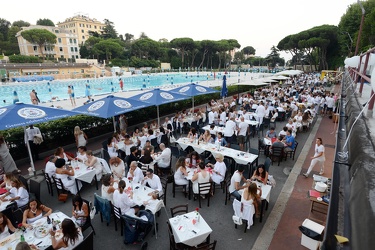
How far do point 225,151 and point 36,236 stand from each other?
6112 mm

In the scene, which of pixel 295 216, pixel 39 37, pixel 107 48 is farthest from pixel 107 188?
pixel 39 37

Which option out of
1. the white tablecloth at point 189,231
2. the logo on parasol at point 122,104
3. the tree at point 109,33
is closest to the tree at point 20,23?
the tree at point 109,33

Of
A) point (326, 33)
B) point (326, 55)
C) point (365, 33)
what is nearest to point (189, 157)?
point (365, 33)

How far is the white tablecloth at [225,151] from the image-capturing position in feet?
25.5

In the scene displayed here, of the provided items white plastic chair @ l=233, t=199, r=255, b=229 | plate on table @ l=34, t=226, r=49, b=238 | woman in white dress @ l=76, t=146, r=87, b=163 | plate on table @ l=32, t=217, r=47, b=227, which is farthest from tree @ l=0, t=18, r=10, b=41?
white plastic chair @ l=233, t=199, r=255, b=229

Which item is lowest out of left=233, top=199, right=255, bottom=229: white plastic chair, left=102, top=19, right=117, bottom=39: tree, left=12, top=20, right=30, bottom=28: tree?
left=233, top=199, right=255, bottom=229: white plastic chair

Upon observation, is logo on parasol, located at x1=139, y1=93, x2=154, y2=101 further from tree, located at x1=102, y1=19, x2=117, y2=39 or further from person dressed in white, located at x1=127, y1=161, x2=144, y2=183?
tree, located at x1=102, y1=19, x2=117, y2=39

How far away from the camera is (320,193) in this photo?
18.7ft

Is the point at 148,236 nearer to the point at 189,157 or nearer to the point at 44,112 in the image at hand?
the point at 189,157

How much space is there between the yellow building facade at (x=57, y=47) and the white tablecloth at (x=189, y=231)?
80.9m

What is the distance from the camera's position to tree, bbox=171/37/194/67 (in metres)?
78.7

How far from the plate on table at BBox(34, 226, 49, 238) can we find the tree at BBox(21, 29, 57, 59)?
79.0 m

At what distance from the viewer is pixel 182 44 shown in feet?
262

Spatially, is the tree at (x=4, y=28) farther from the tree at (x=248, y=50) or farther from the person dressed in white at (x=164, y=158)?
the tree at (x=248, y=50)
